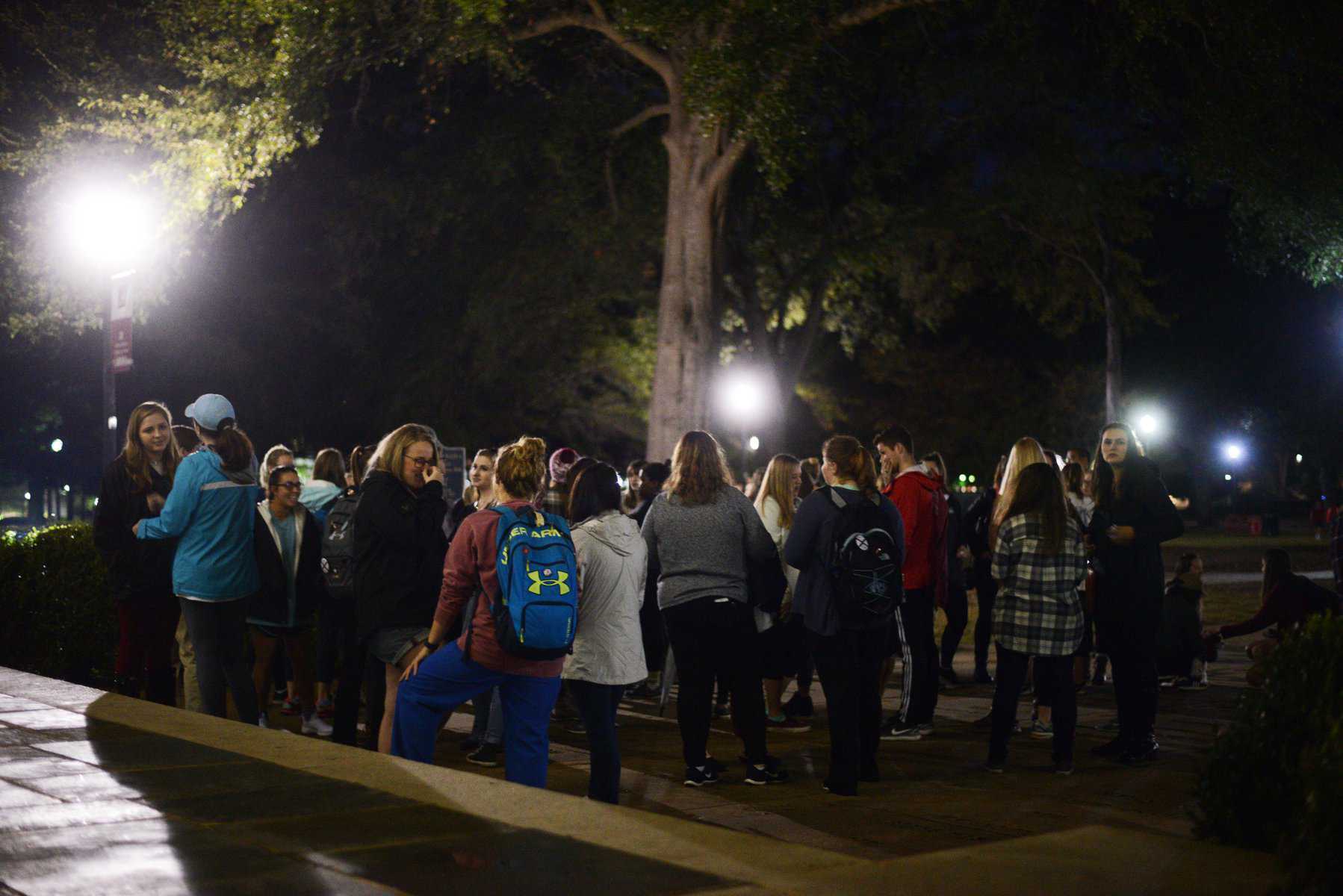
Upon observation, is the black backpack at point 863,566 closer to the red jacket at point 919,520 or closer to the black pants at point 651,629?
the red jacket at point 919,520

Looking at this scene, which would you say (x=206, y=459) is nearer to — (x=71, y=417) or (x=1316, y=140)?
(x=1316, y=140)

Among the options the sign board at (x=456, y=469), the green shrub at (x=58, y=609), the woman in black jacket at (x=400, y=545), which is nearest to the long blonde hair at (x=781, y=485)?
the woman in black jacket at (x=400, y=545)

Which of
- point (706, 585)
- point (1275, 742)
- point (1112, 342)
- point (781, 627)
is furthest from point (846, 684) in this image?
point (1112, 342)

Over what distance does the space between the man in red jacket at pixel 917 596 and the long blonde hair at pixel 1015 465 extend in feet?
2.46

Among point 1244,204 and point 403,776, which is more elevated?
point 1244,204

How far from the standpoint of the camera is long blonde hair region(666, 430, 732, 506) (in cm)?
795

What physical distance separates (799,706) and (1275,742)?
18.8 feet

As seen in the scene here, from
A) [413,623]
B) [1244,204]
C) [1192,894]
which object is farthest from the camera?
[1244,204]

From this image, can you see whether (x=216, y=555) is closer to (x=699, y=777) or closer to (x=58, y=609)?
(x=699, y=777)

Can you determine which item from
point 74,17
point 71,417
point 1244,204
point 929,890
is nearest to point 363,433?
point 71,417

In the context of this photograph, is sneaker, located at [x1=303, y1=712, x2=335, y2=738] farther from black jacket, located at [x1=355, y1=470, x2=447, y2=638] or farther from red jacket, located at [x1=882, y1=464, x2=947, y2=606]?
red jacket, located at [x1=882, y1=464, x2=947, y2=606]

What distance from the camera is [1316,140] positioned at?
63.4 feet

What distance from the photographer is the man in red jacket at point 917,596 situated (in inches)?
385

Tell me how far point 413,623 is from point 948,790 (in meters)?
2.92
